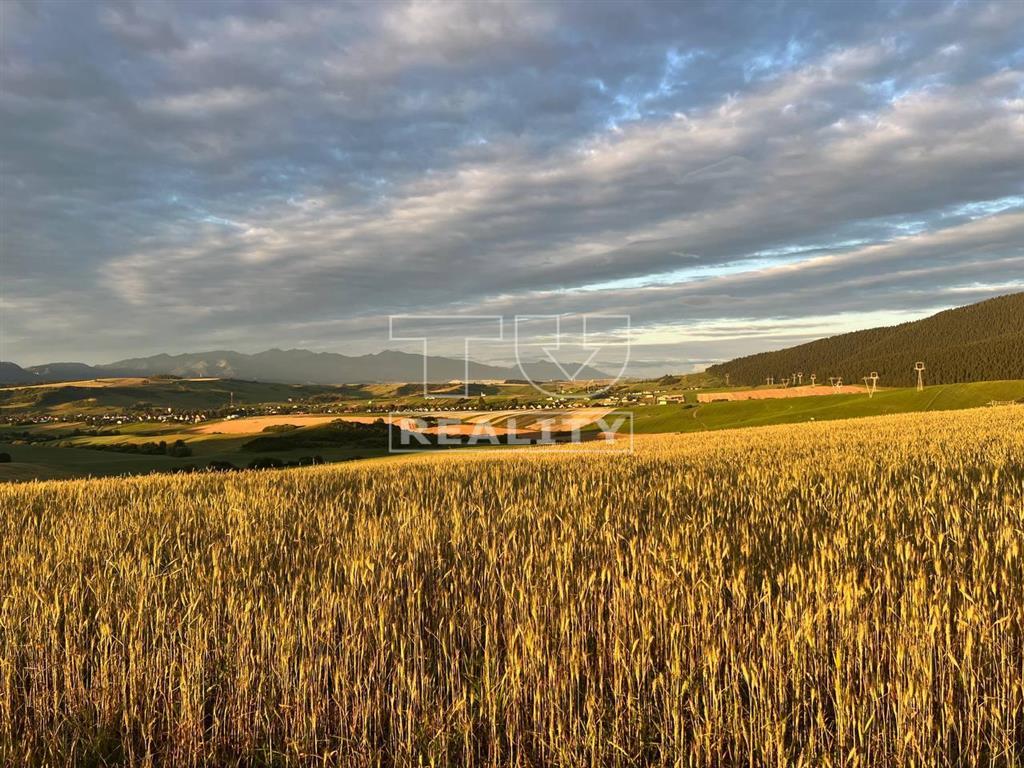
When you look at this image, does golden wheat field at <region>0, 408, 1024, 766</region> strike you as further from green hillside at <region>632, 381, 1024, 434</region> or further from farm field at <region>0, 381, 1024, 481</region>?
green hillside at <region>632, 381, 1024, 434</region>

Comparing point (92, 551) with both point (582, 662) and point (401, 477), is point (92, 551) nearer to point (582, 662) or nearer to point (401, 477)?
point (582, 662)

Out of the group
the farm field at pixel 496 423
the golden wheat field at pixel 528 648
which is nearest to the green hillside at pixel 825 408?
the farm field at pixel 496 423

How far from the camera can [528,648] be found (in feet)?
12.0

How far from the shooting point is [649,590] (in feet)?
14.9

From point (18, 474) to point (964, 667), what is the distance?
34170mm

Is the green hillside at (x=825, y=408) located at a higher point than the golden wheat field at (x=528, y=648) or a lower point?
lower

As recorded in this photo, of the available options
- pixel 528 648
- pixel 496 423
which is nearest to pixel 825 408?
pixel 496 423

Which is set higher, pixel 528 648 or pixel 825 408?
pixel 528 648

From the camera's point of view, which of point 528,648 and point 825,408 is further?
point 825,408

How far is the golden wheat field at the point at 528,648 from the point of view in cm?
311

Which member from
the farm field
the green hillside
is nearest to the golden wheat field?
the farm field

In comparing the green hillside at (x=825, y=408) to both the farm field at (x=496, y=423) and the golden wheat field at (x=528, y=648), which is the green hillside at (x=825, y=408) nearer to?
the farm field at (x=496, y=423)

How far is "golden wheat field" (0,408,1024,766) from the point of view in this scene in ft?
10.2

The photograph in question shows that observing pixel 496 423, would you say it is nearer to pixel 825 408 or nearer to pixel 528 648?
pixel 825 408
